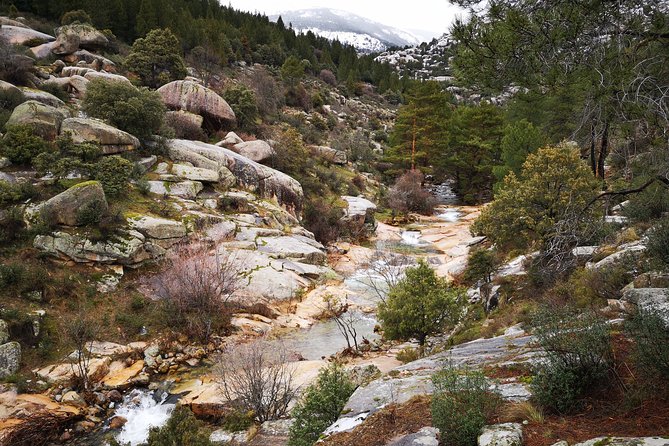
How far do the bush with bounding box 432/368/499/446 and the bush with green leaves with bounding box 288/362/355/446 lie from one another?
8.87 feet

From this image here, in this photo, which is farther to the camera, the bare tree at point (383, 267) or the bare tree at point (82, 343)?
the bare tree at point (383, 267)

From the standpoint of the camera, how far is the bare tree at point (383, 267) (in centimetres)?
2016

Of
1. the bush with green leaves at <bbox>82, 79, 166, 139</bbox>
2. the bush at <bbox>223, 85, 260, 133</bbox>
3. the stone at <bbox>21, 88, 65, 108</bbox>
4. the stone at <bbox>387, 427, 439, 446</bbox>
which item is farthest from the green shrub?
the bush at <bbox>223, 85, 260, 133</bbox>

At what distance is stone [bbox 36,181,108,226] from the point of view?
15086 millimetres

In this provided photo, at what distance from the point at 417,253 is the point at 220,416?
16871 mm

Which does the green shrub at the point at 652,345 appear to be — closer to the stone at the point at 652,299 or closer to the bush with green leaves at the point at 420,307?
the stone at the point at 652,299

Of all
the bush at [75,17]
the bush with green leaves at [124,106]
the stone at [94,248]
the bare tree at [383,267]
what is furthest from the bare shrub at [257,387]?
the bush at [75,17]

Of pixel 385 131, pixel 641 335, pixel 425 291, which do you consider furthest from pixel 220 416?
pixel 385 131

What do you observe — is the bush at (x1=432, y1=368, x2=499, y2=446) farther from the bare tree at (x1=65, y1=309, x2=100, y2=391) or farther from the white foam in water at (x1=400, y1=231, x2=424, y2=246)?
the white foam in water at (x1=400, y1=231, x2=424, y2=246)

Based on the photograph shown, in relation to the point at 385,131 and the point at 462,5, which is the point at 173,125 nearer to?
the point at 462,5

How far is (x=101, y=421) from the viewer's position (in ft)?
34.8

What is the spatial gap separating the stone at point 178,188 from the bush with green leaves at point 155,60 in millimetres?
16033

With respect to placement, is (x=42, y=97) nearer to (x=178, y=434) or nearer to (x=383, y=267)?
(x=383, y=267)

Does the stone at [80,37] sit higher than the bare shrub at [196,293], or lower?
higher
